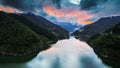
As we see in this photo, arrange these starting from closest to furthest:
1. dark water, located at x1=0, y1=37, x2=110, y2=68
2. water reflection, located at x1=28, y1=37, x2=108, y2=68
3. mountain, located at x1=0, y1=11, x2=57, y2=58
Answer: dark water, located at x1=0, y1=37, x2=110, y2=68 < water reflection, located at x1=28, y1=37, x2=108, y2=68 < mountain, located at x1=0, y1=11, x2=57, y2=58

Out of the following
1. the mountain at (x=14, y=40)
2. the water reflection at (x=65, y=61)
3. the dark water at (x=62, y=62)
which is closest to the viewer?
the dark water at (x=62, y=62)

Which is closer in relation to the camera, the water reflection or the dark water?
the dark water

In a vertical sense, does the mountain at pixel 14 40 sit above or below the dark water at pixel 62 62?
above

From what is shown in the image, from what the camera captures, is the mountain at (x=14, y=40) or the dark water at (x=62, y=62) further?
the mountain at (x=14, y=40)

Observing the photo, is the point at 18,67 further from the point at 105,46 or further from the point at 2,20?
the point at 2,20

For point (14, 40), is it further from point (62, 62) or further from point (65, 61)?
point (62, 62)

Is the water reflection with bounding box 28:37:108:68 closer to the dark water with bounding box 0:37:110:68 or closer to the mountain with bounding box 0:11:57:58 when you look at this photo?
the dark water with bounding box 0:37:110:68

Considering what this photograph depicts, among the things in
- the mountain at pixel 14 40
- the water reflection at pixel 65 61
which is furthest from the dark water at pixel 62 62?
the mountain at pixel 14 40

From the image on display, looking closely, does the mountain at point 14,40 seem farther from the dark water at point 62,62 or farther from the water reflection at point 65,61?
the water reflection at point 65,61

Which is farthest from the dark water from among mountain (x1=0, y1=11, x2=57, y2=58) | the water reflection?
mountain (x1=0, y1=11, x2=57, y2=58)

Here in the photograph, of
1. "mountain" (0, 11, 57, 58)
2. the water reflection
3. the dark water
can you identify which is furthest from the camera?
"mountain" (0, 11, 57, 58)

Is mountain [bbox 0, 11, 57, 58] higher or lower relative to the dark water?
higher

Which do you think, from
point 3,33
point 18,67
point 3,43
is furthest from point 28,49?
point 18,67
